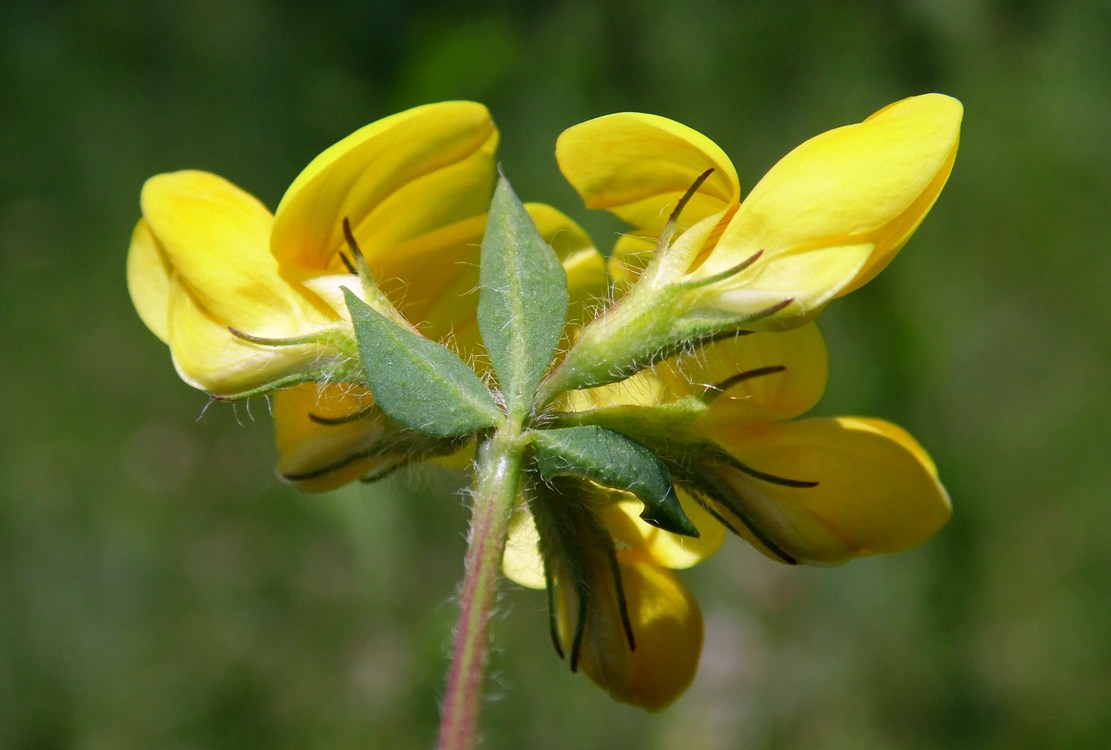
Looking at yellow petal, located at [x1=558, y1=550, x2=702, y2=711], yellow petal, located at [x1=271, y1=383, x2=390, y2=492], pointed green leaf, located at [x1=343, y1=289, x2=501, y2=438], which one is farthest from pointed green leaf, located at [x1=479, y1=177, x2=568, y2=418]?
yellow petal, located at [x1=558, y1=550, x2=702, y2=711]

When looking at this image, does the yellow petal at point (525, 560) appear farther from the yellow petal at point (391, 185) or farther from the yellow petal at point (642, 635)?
the yellow petal at point (391, 185)

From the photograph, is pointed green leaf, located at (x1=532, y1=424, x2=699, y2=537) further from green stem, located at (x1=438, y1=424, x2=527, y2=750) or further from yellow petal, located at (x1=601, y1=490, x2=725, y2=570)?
yellow petal, located at (x1=601, y1=490, x2=725, y2=570)

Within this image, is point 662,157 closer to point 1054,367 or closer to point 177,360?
point 177,360

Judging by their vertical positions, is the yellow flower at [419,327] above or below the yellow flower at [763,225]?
below

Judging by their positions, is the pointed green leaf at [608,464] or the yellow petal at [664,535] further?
the yellow petal at [664,535]

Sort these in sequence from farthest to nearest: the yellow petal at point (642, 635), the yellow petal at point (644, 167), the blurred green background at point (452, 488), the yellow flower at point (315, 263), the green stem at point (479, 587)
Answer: the blurred green background at point (452, 488) → the yellow petal at point (642, 635) → the yellow flower at point (315, 263) → the yellow petal at point (644, 167) → the green stem at point (479, 587)

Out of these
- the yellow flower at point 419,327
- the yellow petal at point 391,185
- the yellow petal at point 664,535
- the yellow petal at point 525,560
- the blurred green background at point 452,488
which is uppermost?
the yellow petal at point 391,185

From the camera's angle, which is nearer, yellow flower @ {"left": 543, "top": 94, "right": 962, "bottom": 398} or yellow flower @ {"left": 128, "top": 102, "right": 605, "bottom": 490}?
yellow flower @ {"left": 543, "top": 94, "right": 962, "bottom": 398}

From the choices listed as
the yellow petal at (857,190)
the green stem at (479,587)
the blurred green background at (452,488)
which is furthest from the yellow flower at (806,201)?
the blurred green background at (452,488)
